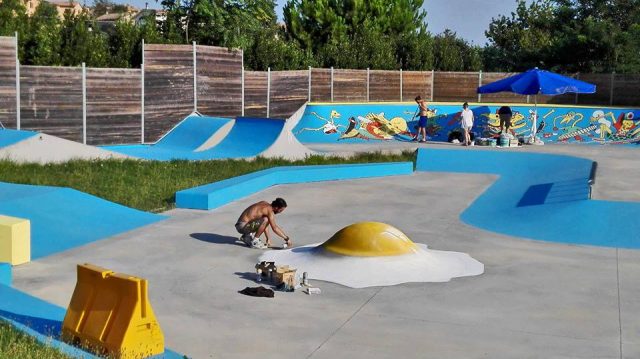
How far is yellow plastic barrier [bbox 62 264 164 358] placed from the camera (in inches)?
256

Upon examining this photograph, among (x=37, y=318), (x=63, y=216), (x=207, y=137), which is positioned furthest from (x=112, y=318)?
(x=207, y=137)

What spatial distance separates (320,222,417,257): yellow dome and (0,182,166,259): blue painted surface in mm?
3642

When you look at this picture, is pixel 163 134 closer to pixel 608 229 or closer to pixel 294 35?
pixel 608 229

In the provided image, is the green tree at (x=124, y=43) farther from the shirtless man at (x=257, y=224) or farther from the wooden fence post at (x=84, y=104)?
the shirtless man at (x=257, y=224)

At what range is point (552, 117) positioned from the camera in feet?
97.6

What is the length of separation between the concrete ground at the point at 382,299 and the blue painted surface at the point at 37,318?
853 mm

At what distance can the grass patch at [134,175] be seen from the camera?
15430mm

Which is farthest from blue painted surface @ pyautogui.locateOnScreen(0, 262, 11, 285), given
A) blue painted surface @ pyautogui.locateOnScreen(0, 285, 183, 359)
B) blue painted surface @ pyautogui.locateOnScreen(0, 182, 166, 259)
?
blue painted surface @ pyautogui.locateOnScreen(0, 182, 166, 259)

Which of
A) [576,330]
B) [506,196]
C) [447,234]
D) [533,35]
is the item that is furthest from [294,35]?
[576,330]

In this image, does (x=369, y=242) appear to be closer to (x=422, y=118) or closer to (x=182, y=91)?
(x=182, y=91)

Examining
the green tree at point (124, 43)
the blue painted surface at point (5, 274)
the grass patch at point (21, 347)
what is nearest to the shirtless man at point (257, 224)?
the blue painted surface at point (5, 274)

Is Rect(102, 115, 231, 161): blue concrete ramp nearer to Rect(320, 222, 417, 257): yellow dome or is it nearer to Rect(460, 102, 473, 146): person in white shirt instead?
Rect(460, 102, 473, 146): person in white shirt

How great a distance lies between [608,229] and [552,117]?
1767cm

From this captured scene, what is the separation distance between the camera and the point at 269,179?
1789cm
